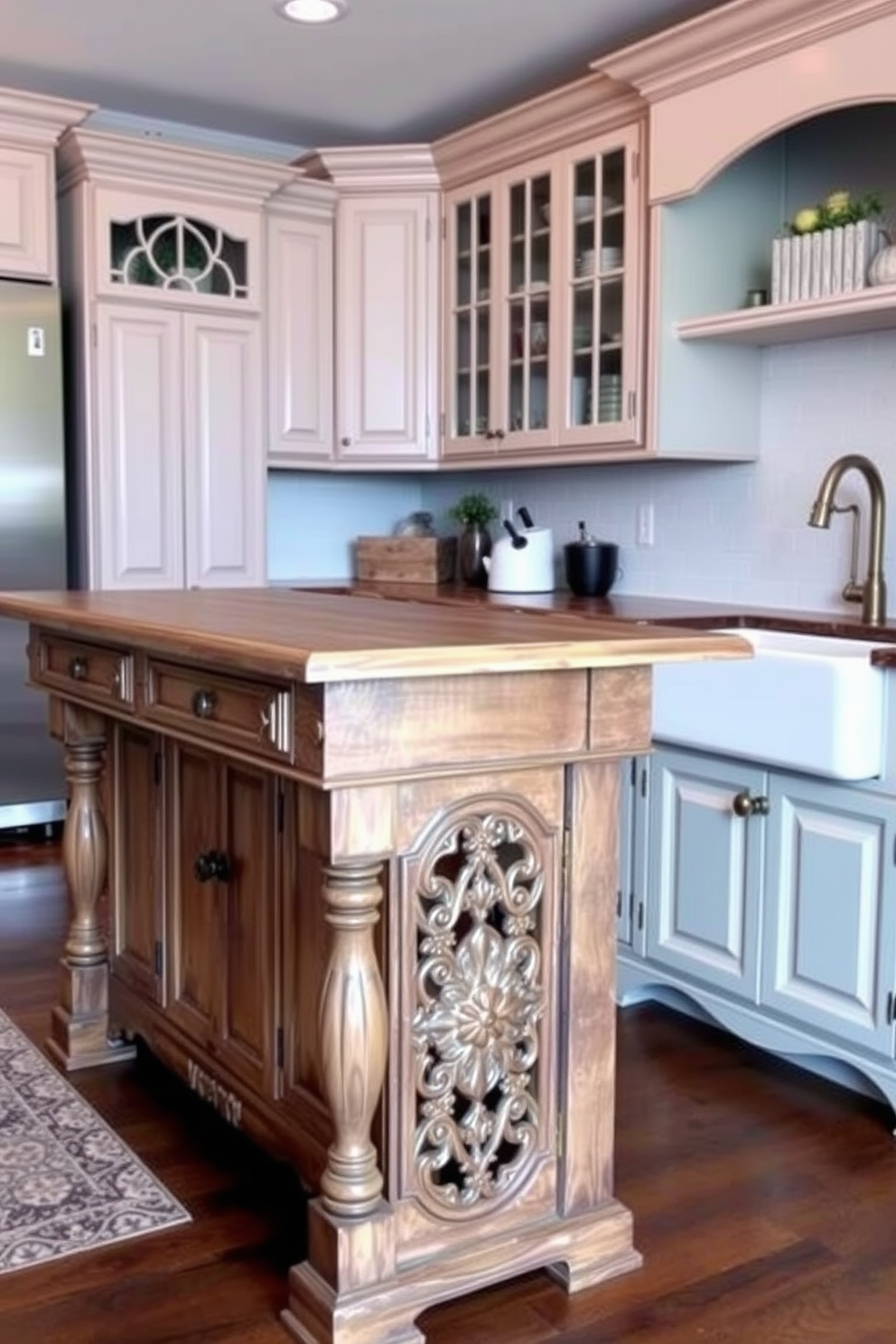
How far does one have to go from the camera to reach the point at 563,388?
3771 mm

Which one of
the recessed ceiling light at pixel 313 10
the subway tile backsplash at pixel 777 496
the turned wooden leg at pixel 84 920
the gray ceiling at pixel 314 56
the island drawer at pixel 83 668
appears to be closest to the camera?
the island drawer at pixel 83 668

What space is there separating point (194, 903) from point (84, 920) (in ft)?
1.31

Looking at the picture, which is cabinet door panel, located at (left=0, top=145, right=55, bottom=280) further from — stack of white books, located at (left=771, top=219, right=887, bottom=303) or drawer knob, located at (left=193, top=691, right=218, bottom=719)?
drawer knob, located at (left=193, top=691, right=218, bottom=719)

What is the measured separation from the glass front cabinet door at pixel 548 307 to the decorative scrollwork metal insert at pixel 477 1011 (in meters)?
2.03

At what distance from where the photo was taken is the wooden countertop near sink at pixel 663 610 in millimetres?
2730

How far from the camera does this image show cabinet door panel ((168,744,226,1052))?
84.7 inches

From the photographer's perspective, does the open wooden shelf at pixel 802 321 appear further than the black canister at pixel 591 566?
No

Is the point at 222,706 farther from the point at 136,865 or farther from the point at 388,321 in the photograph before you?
the point at 388,321

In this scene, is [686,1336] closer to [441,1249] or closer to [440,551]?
[441,1249]

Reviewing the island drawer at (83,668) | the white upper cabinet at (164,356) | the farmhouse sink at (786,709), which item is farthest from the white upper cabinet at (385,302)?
the island drawer at (83,668)

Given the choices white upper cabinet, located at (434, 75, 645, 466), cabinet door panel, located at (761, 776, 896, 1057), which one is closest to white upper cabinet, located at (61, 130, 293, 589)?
white upper cabinet, located at (434, 75, 645, 466)

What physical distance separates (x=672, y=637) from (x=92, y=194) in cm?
305

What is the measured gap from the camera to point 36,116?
3887 millimetres

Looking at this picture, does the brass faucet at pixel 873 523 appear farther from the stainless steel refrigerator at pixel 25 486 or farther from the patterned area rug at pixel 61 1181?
the stainless steel refrigerator at pixel 25 486
